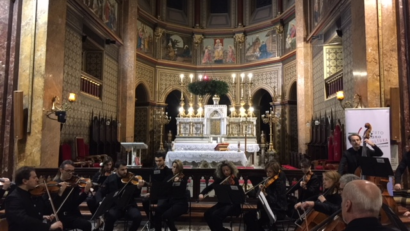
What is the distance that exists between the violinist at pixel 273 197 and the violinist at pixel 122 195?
1.76 metres

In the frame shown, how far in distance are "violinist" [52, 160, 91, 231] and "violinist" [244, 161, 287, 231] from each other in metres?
2.44

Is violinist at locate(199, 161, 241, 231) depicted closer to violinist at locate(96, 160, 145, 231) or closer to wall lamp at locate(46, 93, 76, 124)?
violinist at locate(96, 160, 145, 231)

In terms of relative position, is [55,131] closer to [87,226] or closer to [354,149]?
[87,226]

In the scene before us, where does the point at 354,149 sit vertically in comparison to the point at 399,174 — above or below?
above

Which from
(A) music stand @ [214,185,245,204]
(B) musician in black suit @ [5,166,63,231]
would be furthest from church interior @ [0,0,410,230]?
(B) musician in black suit @ [5,166,63,231]

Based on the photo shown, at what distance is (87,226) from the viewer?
4773 millimetres

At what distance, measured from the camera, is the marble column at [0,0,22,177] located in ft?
26.3

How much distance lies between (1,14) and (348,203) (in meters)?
9.08

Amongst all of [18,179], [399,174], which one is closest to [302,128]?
[399,174]

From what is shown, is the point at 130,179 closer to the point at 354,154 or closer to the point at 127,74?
the point at 354,154

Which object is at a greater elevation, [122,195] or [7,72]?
[7,72]

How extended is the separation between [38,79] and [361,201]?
8084 mm

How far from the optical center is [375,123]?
7.18 meters

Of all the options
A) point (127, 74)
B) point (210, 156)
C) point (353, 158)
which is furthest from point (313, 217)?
point (127, 74)
